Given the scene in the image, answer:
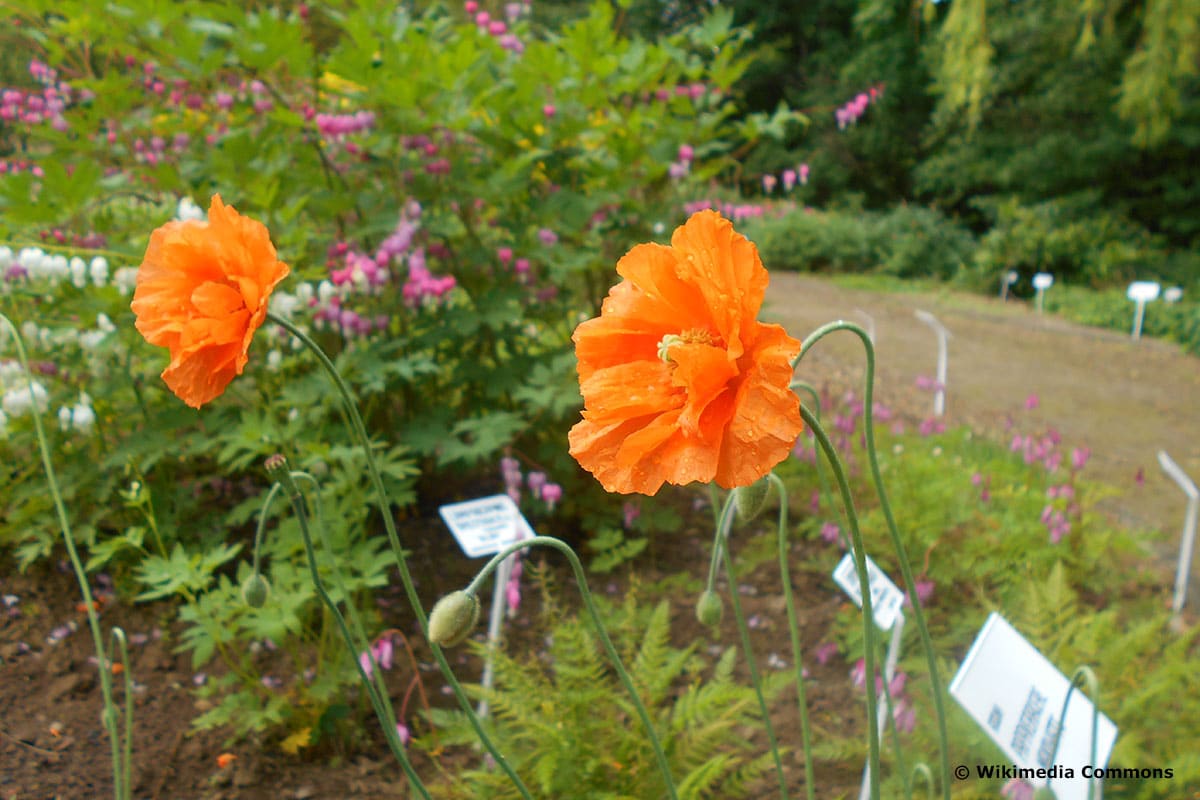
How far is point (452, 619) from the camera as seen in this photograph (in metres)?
0.91

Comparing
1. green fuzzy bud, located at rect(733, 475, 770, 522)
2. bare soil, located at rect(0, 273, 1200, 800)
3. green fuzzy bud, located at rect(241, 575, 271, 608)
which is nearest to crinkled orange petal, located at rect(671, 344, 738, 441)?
green fuzzy bud, located at rect(733, 475, 770, 522)

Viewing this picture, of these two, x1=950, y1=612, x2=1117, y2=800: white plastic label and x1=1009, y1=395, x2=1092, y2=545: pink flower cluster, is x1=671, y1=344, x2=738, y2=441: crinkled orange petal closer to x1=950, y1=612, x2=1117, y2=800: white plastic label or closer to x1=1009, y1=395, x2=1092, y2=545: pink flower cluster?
x1=950, y1=612, x2=1117, y2=800: white plastic label

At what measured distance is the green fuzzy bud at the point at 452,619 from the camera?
2.98 feet

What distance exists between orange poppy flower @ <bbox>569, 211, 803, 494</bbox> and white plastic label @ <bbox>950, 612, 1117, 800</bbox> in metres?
0.78

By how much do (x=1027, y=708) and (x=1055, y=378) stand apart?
579 cm

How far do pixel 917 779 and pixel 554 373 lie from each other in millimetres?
1425

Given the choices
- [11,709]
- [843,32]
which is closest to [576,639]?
[11,709]

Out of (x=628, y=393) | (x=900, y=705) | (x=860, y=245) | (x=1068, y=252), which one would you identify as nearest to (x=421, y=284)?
(x=900, y=705)

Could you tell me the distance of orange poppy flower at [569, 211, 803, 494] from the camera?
711mm

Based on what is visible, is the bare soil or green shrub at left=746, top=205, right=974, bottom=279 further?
green shrub at left=746, top=205, right=974, bottom=279

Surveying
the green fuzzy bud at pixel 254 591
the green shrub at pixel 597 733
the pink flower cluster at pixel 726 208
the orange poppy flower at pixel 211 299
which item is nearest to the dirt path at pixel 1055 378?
the pink flower cluster at pixel 726 208

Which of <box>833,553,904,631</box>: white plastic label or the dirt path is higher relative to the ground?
<box>833,553,904,631</box>: white plastic label

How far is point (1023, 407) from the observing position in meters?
5.29

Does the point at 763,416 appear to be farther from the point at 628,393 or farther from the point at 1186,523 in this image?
the point at 1186,523
